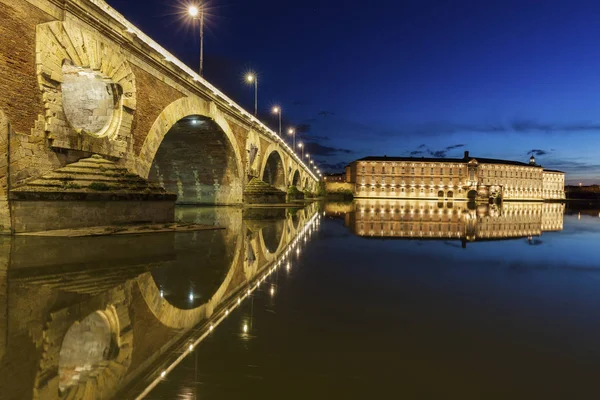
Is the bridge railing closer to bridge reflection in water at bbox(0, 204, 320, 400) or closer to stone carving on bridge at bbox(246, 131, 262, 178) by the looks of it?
stone carving on bridge at bbox(246, 131, 262, 178)

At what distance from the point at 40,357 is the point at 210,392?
1577mm

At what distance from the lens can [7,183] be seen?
9.43 metres

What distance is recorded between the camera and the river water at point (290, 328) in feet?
8.88

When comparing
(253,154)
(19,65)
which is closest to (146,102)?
(19,65)

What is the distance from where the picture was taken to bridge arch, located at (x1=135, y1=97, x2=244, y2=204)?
23.1m

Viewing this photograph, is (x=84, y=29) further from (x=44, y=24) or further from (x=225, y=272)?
(x=225, y=272)

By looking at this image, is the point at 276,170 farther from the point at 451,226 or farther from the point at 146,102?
the point at 451,226

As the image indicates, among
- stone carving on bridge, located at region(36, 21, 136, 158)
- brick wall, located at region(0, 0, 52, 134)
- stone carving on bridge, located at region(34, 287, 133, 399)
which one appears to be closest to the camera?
stone carving on bridge, located at region(34, 287, 133, 399)

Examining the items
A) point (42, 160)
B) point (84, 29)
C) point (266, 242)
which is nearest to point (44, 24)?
point (84, 29)

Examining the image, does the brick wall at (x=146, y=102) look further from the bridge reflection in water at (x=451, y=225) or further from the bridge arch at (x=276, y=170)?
the bridge arch at (x=276, y=170)

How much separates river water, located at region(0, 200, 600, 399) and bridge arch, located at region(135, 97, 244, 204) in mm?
14946

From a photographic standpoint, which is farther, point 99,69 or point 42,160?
point 99,69

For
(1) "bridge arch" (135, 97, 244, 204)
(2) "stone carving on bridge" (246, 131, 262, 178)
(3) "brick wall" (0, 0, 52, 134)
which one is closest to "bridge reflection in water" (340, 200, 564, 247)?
(2) "stone carving on bridge" (246, 131, 262, 178)

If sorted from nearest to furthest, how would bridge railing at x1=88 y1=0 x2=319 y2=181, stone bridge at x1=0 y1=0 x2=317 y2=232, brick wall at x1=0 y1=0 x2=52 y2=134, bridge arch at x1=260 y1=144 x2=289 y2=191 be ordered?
brick wall at x1=0 y1=0 x2=52 y2=134 → stone bridge at x1=0 y1=0 x2=317 y2=232 → bridge railing at x1=88 y1=0 x2=319 y2=181 → bridge arch at x1=260 y1=144 x2=289 y2=191
